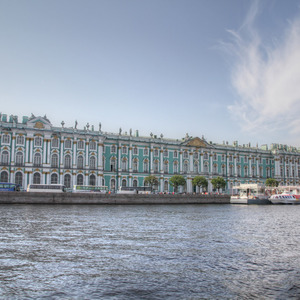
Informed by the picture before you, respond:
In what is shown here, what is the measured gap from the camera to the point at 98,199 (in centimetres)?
5519

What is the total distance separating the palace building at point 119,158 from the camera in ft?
214

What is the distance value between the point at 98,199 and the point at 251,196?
101 feet

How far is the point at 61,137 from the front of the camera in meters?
68.8

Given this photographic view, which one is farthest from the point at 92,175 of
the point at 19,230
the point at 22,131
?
the point at 19,230

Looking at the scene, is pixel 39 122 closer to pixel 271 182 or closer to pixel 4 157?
pixel 4 157

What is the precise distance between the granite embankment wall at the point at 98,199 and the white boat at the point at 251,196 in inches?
166

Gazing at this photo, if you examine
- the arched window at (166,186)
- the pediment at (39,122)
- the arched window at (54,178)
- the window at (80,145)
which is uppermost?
the pediment at (39,122)

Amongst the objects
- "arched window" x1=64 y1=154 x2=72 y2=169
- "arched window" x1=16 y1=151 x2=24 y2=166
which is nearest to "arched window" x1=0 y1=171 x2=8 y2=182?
"arched window" x1=16 y1=151 x2=24 y2=166

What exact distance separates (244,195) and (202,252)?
6136 centimetres

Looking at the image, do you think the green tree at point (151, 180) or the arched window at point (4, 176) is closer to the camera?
the arched window at point (4, 176)

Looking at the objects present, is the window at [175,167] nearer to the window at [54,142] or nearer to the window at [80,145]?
the window at [80,145]

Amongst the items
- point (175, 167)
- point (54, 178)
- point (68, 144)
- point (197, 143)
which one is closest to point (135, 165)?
point (175, 167)

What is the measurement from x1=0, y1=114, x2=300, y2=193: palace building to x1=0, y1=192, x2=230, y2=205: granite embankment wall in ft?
46.3

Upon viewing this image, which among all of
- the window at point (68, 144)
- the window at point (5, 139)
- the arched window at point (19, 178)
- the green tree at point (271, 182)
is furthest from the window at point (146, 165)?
the green tree at point (271, 182)
